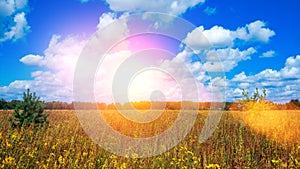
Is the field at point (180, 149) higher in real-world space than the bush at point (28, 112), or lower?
lower

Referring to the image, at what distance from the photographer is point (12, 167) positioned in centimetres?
717

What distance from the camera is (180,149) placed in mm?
9477

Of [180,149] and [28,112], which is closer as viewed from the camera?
[180,149]

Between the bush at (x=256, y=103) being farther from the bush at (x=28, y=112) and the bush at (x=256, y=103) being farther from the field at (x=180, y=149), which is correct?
the bush at (x=28, y=112)

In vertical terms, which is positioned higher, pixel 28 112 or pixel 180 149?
pixel 28 112

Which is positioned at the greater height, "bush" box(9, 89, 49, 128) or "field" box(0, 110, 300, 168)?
"bush" box(9, 89, 49, 128)

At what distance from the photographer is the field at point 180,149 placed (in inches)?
324

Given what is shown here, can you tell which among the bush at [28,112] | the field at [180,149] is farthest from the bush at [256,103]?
the bush at [28,112]

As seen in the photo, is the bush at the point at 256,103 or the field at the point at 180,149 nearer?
the field at the point at 180,149

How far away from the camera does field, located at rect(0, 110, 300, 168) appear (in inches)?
324

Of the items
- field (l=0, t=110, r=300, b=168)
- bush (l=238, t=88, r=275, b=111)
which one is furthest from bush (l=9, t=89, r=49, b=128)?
bush (l=238, t=88, r=275, b=111)

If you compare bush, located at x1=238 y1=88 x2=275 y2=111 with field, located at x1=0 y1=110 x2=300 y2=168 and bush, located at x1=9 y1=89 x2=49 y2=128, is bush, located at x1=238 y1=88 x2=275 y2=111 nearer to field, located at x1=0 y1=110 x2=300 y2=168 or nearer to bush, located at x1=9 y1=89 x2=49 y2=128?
field, located at x1=0 y1=110 x2=300 y2=168

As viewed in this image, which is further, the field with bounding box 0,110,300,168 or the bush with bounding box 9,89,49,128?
the bush with bounding box 9,89,49,128

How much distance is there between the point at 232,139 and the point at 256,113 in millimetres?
4378
